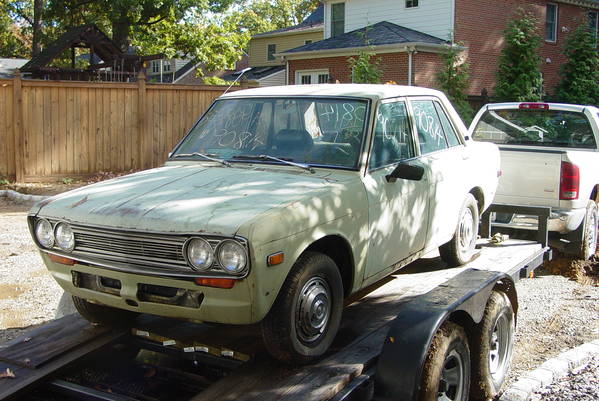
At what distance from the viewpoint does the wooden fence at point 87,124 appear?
567 inches

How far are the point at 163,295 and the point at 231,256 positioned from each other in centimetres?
49

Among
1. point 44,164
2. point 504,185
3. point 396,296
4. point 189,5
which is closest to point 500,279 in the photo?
point 396,296

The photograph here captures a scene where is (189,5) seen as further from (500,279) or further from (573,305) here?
(500,279)

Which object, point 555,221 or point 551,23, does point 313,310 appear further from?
point 551,23

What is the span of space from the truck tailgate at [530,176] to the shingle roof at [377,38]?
53.7 ft

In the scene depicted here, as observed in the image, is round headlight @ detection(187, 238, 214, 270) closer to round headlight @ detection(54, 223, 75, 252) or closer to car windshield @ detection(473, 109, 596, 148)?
round headlight @ detection(54, 223, 75, 252)

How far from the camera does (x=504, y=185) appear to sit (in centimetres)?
830

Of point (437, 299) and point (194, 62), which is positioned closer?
point (437, 299)

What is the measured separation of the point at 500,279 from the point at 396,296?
0.76 metres

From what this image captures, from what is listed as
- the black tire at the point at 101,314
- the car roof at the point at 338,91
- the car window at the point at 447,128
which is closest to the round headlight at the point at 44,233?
the black tire at the point at 101,314

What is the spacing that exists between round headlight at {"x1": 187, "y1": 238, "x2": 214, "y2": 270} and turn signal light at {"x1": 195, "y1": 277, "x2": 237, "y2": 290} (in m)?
0.06

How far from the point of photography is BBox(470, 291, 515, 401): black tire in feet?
14.2

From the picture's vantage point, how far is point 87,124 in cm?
1523

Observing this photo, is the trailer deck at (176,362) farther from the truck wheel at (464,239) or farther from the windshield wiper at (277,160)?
the truck wheel at (464,239)
